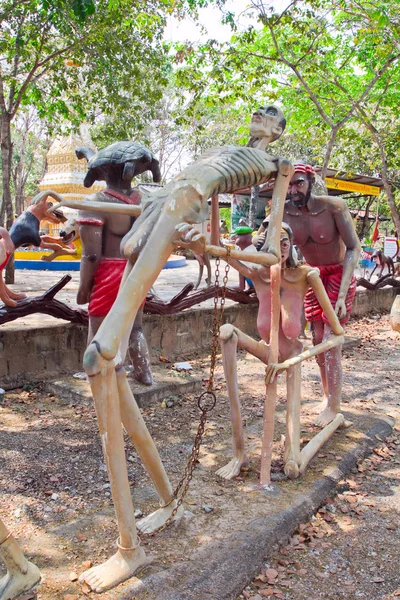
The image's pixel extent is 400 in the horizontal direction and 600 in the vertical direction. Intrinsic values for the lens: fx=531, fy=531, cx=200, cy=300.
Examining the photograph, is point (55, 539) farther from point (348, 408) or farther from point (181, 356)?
point (181, 356)

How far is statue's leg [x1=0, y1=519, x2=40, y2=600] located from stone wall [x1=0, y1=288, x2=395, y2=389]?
2.76 m

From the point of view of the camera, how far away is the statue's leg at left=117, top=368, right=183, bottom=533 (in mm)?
2283

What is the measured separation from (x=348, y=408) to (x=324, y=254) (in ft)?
4.43

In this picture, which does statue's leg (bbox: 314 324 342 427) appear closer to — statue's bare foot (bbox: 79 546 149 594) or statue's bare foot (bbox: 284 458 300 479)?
statue's bare foot (bbox: 284 458 300 479)

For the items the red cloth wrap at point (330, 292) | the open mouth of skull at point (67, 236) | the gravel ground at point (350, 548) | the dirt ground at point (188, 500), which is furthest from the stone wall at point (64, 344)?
the gravel ground at point (350, 548)

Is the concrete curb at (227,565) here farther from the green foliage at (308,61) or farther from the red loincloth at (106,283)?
the green foliage at (308,61)

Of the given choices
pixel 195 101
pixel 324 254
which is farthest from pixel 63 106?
pixel 324 254

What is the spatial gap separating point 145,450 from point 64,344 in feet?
9.40

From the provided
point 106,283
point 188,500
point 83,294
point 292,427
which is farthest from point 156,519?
point 83,294

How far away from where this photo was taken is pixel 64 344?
16.4 ft

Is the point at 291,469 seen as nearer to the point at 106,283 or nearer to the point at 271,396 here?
the point at 271,396

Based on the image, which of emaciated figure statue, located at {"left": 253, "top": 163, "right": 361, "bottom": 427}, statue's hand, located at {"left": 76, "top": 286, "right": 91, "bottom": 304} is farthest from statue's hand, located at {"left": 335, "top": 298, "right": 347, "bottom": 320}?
statue's hand, located at {"left": 76, "top": 286, "right": 91, "bottom": 304}

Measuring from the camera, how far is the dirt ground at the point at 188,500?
236 centimetres

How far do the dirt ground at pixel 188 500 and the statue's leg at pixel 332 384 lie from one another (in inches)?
4.9
